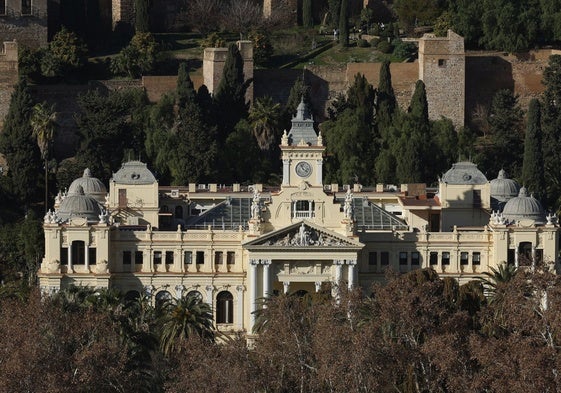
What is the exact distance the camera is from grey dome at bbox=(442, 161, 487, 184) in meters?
125

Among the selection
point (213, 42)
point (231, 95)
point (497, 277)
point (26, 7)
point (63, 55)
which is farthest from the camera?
point (213, 42)

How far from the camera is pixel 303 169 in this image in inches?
4759

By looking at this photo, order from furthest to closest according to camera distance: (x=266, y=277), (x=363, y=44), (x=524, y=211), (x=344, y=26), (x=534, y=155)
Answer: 1. (x=363, y=44)
2. (x=344, y=26)
3. (x=534, y=155)
4. (x=524, y=211)
5. (x=266, y=277)

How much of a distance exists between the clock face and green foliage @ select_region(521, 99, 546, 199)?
15.9 m

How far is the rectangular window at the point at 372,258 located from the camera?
119m

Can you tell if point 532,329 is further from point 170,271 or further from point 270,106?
point 270,106

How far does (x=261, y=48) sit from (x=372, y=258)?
1426 inches

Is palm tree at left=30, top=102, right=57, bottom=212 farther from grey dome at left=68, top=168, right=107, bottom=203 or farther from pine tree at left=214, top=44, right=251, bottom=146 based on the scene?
grey dome at left=68, top=168, right=107, bottom=203

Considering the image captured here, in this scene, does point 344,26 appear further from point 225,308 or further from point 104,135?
point 225,308

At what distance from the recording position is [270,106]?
144 m

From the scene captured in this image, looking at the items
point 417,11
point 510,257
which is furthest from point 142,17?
point 510,257

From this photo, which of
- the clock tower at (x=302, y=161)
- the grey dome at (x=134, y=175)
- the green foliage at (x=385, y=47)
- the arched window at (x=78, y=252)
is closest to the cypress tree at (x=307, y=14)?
the green foliage at (x=385, y=47)

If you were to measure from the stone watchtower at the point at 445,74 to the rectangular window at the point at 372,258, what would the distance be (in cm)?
3098

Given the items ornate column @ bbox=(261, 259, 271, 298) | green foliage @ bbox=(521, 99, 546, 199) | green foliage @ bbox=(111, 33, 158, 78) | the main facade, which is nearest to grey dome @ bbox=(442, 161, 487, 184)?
the main facade
